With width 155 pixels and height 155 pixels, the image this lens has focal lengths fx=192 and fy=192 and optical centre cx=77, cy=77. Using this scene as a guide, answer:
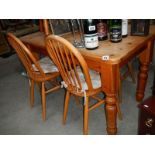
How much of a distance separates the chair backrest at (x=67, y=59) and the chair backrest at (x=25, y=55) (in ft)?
0.81

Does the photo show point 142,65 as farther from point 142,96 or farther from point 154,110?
point 154,110

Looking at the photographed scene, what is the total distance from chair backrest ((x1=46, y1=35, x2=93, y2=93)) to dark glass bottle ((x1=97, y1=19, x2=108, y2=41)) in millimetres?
290

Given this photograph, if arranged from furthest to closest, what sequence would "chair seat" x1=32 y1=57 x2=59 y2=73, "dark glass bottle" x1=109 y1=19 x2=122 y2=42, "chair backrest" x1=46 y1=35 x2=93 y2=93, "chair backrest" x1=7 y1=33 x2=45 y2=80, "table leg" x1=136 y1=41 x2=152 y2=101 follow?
"chair seat" x1=32 y1=57 x2=59 y2=73, "table leg" x1=136 y1=41 x2=152 y2=101, "chair backrest" x1=7 y1=33 x2=45 y2=80, "dark glass bottle" x1=109 y1=19 x2=122 y2=42, "chair backrest" x1=46 y1=35 x2=93 y2=93

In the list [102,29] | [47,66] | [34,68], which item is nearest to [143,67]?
[102,29]

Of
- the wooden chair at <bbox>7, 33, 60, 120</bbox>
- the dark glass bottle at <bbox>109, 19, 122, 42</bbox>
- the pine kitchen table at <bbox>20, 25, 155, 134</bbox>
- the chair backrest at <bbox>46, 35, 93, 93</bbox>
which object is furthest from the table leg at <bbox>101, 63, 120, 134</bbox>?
the wooden chair at <bbox>7, 33, 60, 120</bbox>

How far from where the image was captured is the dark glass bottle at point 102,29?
139cm

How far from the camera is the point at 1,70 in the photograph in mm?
3062

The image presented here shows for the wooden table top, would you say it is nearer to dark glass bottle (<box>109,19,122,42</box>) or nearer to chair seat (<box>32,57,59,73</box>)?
dark glass bottle (<box>109,19,122,42</box>)

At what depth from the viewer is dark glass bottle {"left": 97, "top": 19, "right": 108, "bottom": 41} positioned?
139cm

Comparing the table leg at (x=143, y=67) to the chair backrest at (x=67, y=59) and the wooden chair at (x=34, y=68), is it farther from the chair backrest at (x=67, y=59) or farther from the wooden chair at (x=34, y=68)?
the wooden chair at (x=34, y=68)

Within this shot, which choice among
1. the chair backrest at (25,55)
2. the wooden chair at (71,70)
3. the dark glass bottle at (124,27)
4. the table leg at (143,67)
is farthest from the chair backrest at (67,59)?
the table leg at (143,67)

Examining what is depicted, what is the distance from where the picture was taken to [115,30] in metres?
1.37

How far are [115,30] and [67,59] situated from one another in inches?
16.4

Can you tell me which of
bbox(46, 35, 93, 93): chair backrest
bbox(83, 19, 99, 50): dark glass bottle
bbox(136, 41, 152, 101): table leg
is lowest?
bbox(136, 41, 152, 101): table leg
